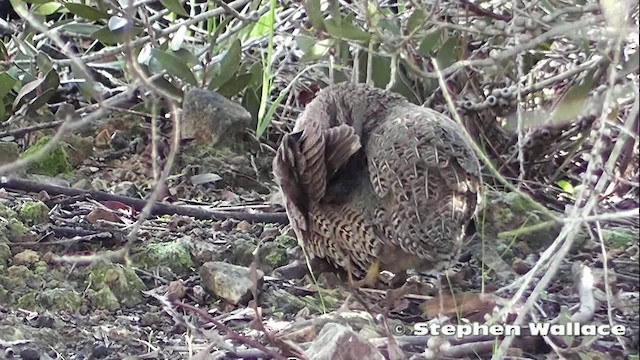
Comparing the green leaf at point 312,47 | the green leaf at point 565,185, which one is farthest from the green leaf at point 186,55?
the green leaf at point 565,185

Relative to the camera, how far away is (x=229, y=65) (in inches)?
170

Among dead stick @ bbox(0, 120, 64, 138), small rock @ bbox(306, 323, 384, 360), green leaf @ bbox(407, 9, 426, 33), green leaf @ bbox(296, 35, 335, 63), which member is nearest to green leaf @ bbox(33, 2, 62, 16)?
dead stick @ bbox(0, 120, 64, 138)

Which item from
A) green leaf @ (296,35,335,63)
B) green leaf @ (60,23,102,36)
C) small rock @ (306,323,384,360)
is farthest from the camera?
green leaf @ (60,23,102,36)

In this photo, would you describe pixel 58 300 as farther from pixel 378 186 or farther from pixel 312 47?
pixel 312 47

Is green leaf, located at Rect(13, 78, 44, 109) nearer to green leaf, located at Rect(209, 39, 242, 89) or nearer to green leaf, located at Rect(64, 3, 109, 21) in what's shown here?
green leaf, located at Rect(64, 3, 109, 21)

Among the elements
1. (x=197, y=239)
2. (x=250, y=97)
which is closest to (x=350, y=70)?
(x=250, y=97)

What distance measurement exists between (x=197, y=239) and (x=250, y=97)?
1.16 metres

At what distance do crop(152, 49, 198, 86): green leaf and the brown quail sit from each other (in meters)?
0.87

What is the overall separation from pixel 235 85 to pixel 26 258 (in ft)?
5.03

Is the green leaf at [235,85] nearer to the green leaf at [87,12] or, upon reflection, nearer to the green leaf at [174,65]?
the green leaf at [174,65]

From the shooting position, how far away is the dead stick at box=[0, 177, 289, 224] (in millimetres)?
3812

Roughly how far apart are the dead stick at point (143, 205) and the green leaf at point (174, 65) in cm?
60

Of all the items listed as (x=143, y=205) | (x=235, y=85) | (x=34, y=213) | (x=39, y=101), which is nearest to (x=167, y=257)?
(x=143, y=205)

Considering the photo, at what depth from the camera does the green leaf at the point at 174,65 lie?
4.08 m
